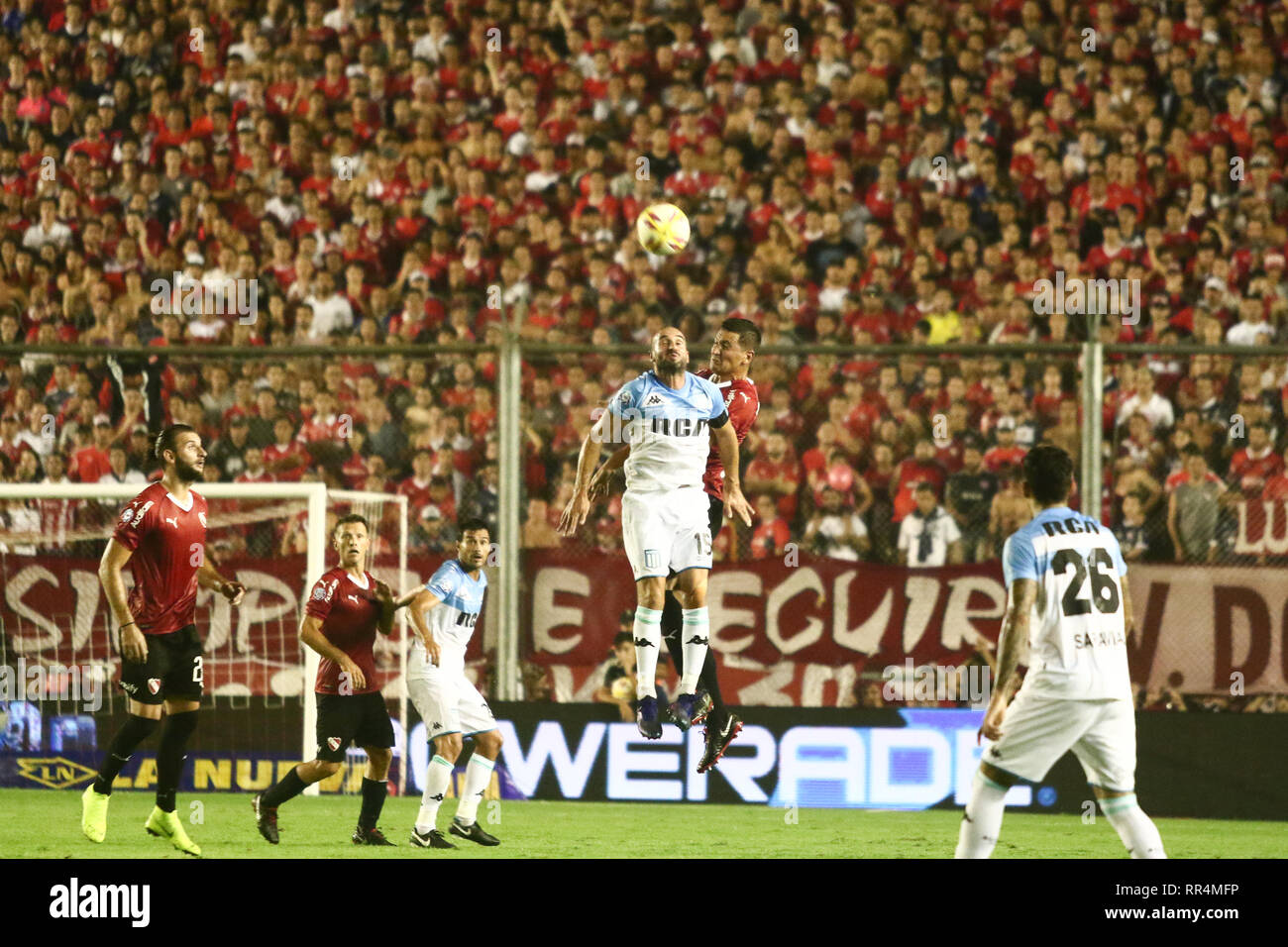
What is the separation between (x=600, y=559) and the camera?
13.3 metres

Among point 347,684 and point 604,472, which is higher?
point 604,472

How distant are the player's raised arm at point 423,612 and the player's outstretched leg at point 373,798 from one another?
25.8 inches

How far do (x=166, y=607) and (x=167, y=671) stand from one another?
14.2 inches

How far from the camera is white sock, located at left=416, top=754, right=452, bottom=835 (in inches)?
417

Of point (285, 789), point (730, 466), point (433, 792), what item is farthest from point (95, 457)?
point (730, 466)

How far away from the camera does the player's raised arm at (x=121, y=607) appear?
32.1 feet

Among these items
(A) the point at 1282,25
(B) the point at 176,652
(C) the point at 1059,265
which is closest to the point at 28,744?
(B) the point at 176,652

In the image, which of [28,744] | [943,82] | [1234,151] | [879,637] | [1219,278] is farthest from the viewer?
[943,82]

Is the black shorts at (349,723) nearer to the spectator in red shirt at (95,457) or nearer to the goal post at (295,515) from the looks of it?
the goal post at (295,515)

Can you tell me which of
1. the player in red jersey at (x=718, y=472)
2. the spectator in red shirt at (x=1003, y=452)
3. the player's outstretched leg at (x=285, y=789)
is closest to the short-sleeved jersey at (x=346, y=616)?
the player's outstretched leg at (x=285, y=789)

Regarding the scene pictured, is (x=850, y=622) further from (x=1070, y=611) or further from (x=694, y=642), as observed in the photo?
(x=1070, y=611)

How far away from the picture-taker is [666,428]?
9.68 meters

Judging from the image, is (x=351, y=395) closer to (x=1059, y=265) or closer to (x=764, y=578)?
(x=764, y=578)

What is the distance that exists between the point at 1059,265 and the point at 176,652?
912 cm
